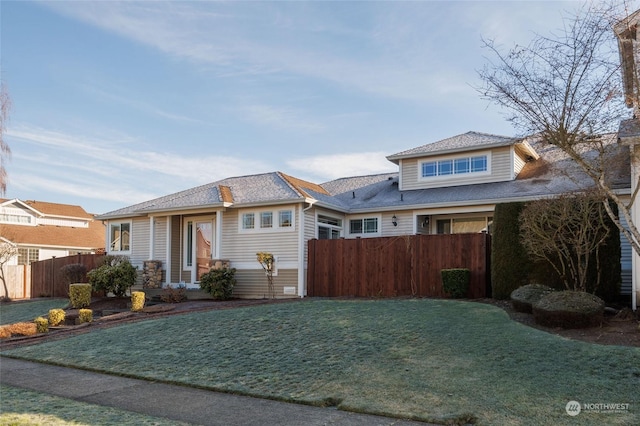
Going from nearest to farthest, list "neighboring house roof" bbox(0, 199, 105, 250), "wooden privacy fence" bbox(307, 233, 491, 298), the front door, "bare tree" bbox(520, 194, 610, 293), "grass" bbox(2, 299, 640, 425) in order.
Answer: "grass" bbox(2, 299, 640, 425) < "bare tree" bbox(520, 194, 610, 293) < "wooden privacy fence" bbox(307, 233, 491, 298) < the front door < "neighboring house roof" bbox(0, 199, 105, 250)

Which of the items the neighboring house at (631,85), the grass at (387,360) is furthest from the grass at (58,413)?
the neighboring house at (631,85)

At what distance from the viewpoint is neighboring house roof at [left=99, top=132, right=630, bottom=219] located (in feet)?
57.2

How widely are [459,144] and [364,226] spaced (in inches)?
192

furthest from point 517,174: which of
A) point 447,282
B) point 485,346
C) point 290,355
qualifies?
point 290,355

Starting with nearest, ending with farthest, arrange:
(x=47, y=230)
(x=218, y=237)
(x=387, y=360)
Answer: (x=387, y=360)
(x=218, y=237)
(x=47, y=230)

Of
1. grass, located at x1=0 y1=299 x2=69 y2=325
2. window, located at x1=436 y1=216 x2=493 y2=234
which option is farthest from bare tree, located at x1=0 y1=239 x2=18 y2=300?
window, located at x1=436 y1=216 x2=493 y2=234

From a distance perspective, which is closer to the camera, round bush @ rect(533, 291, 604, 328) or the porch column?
round bush @ rect(533, 291, 604, 328)

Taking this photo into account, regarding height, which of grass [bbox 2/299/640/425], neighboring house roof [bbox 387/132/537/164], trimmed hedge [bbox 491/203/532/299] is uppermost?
neighboring house roof [bbox 387/132/537/164]

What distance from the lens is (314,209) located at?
1845 cm

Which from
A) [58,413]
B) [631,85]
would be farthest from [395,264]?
[58,413]

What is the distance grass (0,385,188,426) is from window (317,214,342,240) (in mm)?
12656

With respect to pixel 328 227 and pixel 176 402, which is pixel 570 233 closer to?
pixel 176 402
